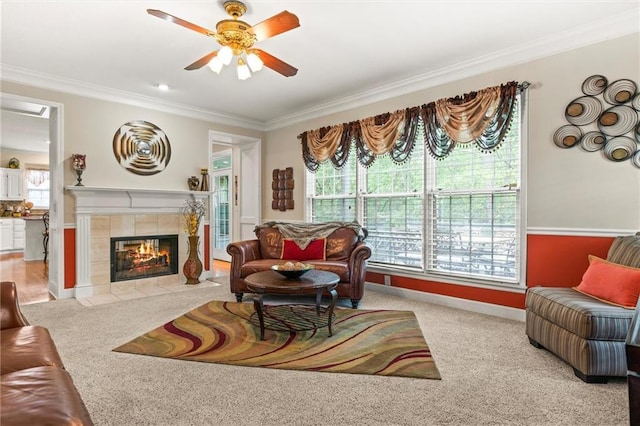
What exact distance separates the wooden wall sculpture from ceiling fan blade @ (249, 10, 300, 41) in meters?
3.39

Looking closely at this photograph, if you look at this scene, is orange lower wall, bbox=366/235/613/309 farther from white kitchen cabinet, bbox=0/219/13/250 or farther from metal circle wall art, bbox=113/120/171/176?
white kitchen cabinet, bbox=0/219/13/250

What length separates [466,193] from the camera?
155 inches

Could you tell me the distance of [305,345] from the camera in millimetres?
2906

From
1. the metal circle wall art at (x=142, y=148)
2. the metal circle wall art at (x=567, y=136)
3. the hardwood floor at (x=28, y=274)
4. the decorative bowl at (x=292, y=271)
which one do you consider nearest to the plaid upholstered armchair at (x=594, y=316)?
the metal circle wall art at (x=567, y=136)

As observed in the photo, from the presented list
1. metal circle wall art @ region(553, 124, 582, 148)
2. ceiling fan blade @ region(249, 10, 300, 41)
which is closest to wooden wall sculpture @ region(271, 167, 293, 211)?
ceiling fan blade @ region(249, 10, 300, 41)

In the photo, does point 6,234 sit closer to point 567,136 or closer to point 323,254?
point 323,254

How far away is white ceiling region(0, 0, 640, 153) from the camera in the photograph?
2.85m

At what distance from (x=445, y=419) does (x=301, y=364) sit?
1051 mm

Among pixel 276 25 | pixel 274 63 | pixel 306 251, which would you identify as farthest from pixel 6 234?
pixel 276 25

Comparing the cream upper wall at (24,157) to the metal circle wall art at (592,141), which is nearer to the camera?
the metal circle wall art at (592,141)

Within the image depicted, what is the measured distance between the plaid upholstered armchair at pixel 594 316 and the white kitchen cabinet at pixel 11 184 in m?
11.3

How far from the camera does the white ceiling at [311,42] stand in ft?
9.34

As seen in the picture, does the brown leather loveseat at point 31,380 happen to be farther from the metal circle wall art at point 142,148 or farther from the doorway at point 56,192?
the metal circle wall art at point 142,148

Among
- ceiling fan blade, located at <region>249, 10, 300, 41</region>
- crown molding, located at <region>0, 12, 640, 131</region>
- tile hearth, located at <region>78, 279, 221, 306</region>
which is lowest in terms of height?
tile hearth, located at <region>78, 279, 221, 306</region>
